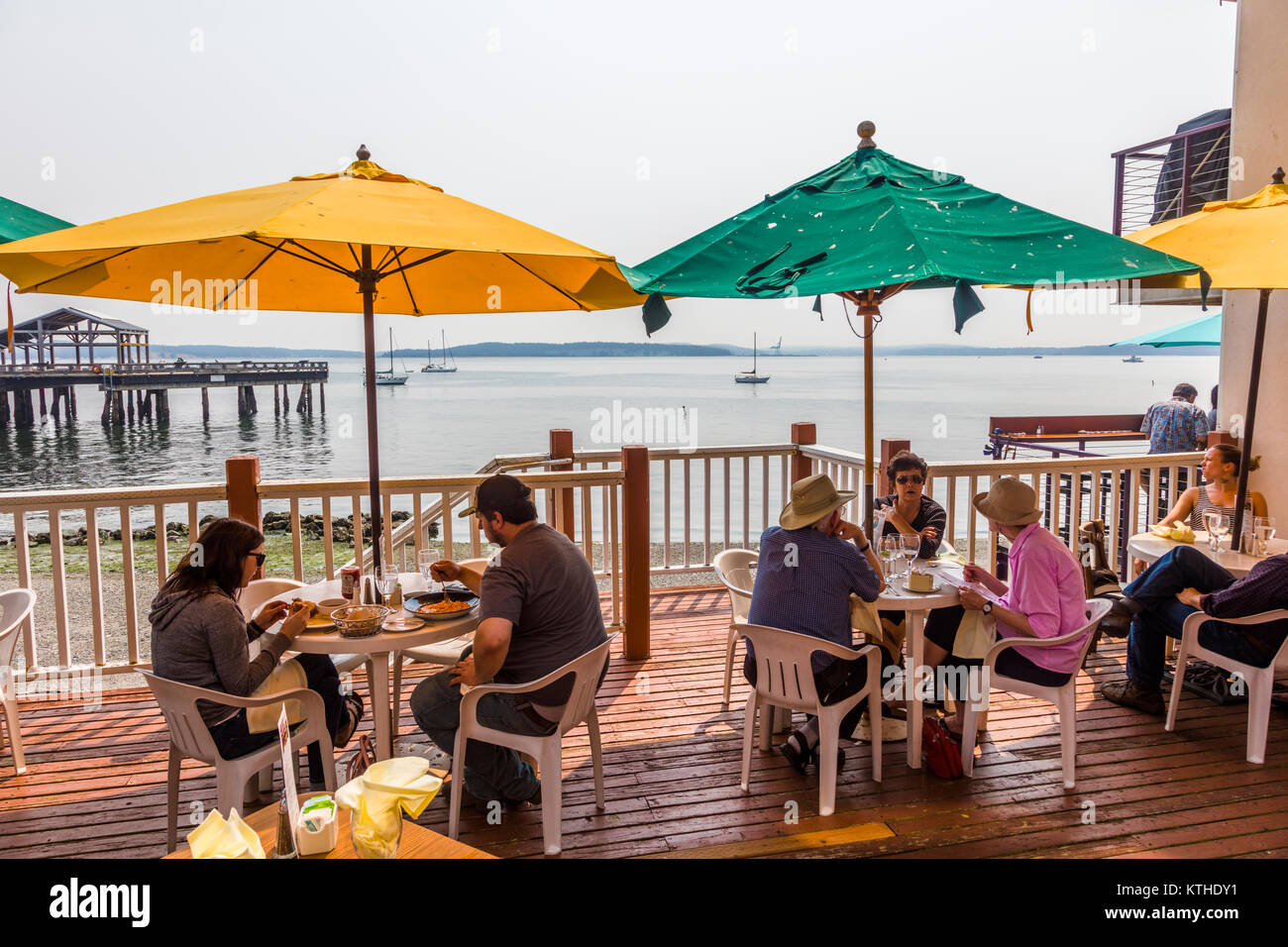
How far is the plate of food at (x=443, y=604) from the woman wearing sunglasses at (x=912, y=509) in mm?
2137

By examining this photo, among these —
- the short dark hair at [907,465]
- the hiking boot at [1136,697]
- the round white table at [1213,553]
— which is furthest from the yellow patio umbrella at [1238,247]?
the short dark hair at [907,465]

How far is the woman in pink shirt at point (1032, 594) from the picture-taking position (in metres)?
3.38

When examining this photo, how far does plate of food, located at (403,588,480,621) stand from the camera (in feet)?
10.6

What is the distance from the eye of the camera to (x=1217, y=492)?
15.8 feet

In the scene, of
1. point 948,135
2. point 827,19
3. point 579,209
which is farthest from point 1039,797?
point 579,209

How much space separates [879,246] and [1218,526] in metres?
2.77

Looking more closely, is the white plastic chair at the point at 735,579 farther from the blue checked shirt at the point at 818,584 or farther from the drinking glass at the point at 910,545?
the drinking glass at the point at 910,545

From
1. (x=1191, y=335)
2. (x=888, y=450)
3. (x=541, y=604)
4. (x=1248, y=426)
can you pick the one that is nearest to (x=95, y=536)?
(x=541, y=604)

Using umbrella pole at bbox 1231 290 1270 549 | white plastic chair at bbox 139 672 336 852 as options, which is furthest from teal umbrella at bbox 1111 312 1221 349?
white plastic chair at bbox 139 672 336 852

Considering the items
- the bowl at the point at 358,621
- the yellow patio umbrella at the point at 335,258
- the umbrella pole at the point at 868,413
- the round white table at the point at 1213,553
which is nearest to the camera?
the yellow patio umbrella at the point at 335,258

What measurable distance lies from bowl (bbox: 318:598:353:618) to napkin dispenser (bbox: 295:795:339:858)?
5.86ft

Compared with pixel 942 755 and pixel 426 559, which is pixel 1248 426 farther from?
pixel 426 559

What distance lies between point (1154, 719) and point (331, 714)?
155 inches
